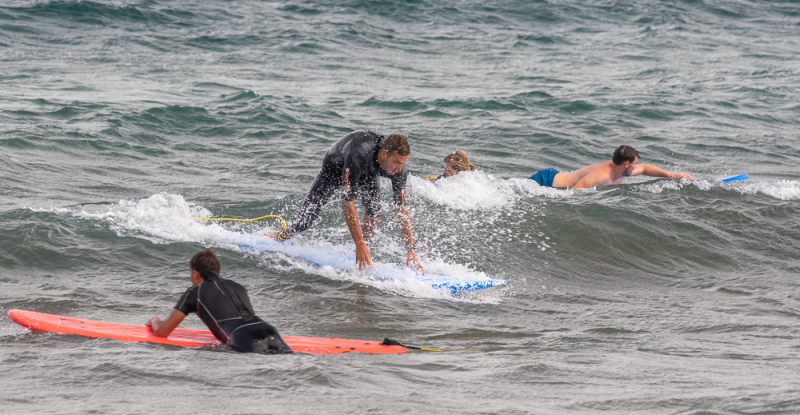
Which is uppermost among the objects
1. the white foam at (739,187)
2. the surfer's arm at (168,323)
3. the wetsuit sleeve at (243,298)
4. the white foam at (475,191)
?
the wetsuit sleeve at (243,298)

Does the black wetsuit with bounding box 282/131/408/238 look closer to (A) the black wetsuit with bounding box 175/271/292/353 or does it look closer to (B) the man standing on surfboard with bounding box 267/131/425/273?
(B) the man standing on surfboard with bounding box 267/131/425/273

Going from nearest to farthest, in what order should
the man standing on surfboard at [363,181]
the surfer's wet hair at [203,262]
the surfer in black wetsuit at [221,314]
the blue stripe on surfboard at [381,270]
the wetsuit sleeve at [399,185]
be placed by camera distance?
the surfer in black wetsuit at [221,314] → the surfer's wet hair at [203,262] → the man standing on surfboard at [363,181] → the wetsuit sleeve at [399,185] → the blue stripe on surfboard at [381,270]

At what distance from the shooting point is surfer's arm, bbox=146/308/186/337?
4680mm

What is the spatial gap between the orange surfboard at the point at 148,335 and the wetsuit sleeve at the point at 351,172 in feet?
4.86

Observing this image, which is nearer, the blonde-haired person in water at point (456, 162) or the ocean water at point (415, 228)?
the ocean water at point (415, 228)

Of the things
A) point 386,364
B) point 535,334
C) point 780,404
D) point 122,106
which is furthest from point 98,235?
point 122,106

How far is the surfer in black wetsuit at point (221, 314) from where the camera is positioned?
15.2 ft

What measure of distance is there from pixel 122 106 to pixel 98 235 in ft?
25.7

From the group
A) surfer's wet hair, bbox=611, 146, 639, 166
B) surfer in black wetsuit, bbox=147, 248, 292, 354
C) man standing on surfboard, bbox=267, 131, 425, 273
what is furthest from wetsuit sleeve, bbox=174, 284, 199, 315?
surfer's wet hair, bbox=611, 146, 639, 166

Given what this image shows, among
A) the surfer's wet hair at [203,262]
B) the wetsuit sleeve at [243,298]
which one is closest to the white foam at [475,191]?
the wetsuit sleeve at [243,298]

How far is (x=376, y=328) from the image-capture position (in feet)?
18.6

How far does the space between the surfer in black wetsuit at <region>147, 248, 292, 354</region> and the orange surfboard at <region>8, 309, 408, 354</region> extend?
0.46ft

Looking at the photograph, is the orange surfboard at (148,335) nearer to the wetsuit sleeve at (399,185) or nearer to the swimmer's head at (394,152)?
the swimmer's head at (394,152)

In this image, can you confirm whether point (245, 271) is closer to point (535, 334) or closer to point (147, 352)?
point (147, 352)
